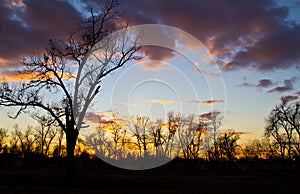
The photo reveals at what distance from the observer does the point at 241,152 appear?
122625mm

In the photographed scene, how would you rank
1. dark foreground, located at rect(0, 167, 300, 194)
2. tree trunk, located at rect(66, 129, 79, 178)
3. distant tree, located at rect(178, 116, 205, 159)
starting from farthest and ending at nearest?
distant tree, located at rect(178, 116, 205, 159) < tree trunk, located at rect(66, 129, 79, 178) < dark foreground, located at rect(0, 167, 300, 194)

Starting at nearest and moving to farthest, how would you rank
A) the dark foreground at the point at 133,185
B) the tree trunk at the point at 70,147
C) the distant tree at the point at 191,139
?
the dark foreground at the point at 133,185, the tree trunk at the point at 70,147, the distant tree at the point at 191,139

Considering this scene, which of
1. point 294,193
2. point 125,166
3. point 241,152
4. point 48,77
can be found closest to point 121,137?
point 125,166

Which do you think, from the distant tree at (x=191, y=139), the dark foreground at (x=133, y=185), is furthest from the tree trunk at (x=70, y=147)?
the distant tree at (x=191, y=139)

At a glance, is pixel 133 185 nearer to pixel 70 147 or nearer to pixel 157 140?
pixel 70 147

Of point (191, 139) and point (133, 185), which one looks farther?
point (191, 139)

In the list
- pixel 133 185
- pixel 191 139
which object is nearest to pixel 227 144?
pixel 191 139

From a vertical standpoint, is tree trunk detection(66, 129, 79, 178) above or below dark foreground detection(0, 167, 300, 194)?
above

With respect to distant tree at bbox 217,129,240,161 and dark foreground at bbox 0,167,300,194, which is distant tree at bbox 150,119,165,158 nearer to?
distant tree at bbox 217,129,240,161

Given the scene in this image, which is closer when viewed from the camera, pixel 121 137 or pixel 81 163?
pixel 121 137

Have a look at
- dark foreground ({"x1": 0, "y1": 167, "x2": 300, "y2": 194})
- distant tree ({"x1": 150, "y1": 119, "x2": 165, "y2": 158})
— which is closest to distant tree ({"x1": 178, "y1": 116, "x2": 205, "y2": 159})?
distant tree ({"x1": 150, "y1": 119, "x2": 165, "y2": 158})

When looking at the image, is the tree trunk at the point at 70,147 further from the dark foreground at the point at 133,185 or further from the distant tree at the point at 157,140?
the distant tree at the point at 157,140

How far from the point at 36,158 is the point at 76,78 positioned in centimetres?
8577

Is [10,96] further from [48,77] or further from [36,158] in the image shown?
[36,158]
